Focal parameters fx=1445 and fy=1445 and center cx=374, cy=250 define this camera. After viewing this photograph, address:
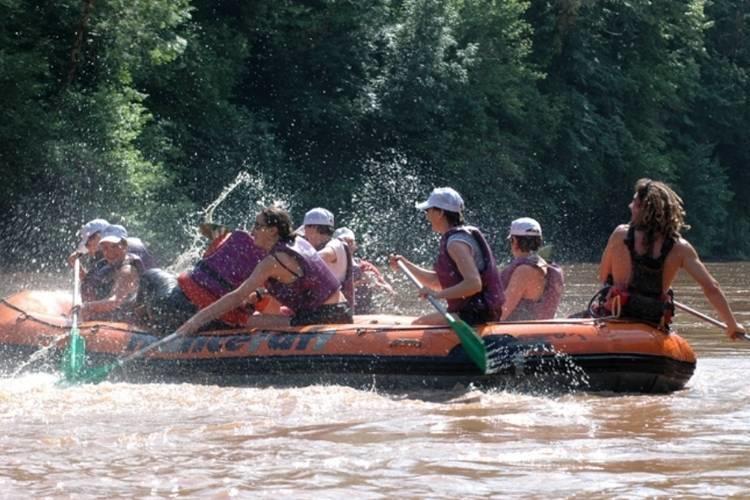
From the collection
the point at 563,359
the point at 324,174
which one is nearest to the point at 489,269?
the point at 563,359

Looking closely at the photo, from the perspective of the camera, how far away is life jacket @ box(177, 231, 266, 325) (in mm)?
9383

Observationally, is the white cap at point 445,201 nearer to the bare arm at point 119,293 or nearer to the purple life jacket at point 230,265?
the purple life jacket at point 230,265

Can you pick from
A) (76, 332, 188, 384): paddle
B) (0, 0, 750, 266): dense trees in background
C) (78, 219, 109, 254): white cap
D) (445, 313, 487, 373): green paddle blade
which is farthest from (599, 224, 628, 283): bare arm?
(0, 0, 750, 266): dense trees in background

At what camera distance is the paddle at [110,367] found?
917 centimetres

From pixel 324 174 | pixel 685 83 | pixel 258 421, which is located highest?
pixel 685 83

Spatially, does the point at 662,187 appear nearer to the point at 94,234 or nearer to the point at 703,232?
the point at 94,234

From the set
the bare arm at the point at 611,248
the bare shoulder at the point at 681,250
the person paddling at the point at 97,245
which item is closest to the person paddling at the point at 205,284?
the person paddling at the point at 97,245

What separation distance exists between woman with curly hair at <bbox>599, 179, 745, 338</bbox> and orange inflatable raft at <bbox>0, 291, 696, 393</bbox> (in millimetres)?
147

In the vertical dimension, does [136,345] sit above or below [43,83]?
below

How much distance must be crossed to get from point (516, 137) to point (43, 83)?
42.5 feet

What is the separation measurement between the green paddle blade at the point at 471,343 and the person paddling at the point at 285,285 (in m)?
1.00

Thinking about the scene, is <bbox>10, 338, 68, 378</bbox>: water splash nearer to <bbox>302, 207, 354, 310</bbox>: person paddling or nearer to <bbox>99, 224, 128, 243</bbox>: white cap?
<bbox>99, 224, 128, 243</bbox>: white cap

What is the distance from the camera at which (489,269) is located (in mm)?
8805

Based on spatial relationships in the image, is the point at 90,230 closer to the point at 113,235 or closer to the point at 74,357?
the point at 113,235
